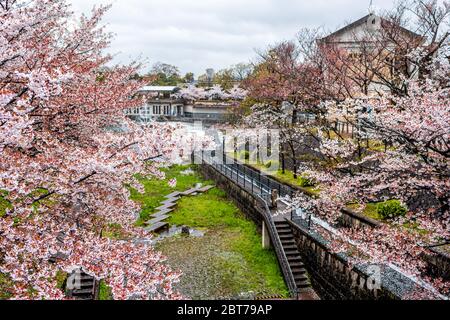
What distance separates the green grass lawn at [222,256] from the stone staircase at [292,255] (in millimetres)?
627

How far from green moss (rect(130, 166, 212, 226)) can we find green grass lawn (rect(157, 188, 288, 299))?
180cm

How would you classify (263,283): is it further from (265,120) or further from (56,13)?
(265,120)

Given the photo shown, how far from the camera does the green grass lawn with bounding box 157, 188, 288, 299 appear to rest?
13953 millimetres

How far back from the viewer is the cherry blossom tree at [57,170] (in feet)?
19.5

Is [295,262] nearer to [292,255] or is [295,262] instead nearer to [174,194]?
[292,255]

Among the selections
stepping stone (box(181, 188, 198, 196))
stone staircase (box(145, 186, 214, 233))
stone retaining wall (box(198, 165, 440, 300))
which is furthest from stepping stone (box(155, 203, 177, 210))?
stone retaining wall (box(198, 165, 440, 300))

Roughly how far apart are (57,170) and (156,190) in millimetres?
21877

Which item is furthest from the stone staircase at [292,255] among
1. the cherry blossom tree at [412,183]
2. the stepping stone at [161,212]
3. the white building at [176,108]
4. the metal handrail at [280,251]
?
the white building at [176,108]

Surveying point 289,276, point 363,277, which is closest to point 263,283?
point 289,276

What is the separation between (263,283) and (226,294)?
1.59 m

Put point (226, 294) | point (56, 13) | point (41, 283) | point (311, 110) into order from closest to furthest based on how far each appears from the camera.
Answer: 1. point (41, 283)
2. point (56, 13)
3. point (226, 294)
4. point (311, 110)

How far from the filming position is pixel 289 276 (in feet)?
45.9

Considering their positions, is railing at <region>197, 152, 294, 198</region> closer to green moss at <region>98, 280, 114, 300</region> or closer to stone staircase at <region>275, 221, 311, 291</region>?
stone staircase at <region>275, 221, 311, 291</region>

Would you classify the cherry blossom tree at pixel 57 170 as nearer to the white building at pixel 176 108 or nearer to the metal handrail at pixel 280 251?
the metal handrail at pixel 280 251
